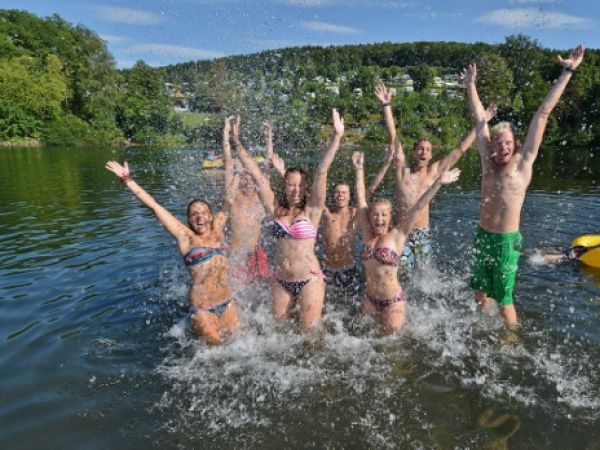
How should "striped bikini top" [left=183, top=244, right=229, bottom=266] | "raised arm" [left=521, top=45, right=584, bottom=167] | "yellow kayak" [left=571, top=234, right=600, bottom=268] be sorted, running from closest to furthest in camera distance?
"raised arm" [left=521, top=45, right=584, bottom=167] → "striped bikini top" [left=183, top=244, right=229, bottom=266] → "yellow kayak" [left=571, top=234, right=600, bottom=268]

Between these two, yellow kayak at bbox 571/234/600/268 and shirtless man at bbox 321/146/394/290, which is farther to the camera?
yellow kayak at bbox 571/234/600/268

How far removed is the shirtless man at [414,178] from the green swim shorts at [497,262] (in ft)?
4.43

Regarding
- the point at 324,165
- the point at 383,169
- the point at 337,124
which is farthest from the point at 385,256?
the point at 383,169

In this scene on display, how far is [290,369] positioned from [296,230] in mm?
1604

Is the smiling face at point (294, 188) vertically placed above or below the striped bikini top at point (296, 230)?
above

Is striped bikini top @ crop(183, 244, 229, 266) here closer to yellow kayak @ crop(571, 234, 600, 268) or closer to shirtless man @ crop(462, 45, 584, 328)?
shirtless man @ crop(462, 45, 584, 328)

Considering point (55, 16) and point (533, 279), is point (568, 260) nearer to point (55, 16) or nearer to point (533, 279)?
point (533, 279)

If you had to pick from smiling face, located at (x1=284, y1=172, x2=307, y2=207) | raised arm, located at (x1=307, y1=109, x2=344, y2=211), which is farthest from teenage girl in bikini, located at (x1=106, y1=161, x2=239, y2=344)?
raised arm, located at (x1=307, y1=109, x2=344, y2=211)

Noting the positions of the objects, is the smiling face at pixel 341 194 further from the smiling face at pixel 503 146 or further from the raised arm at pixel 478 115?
the smiling face at pixel 503 146

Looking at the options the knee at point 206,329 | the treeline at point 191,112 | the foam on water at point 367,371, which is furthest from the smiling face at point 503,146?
the treeline at point 191,112

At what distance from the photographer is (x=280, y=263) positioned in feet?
18.3

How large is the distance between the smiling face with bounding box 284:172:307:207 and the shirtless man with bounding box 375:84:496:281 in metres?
2.10

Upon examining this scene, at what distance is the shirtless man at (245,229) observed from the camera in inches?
287

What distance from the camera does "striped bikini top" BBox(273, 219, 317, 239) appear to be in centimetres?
543
